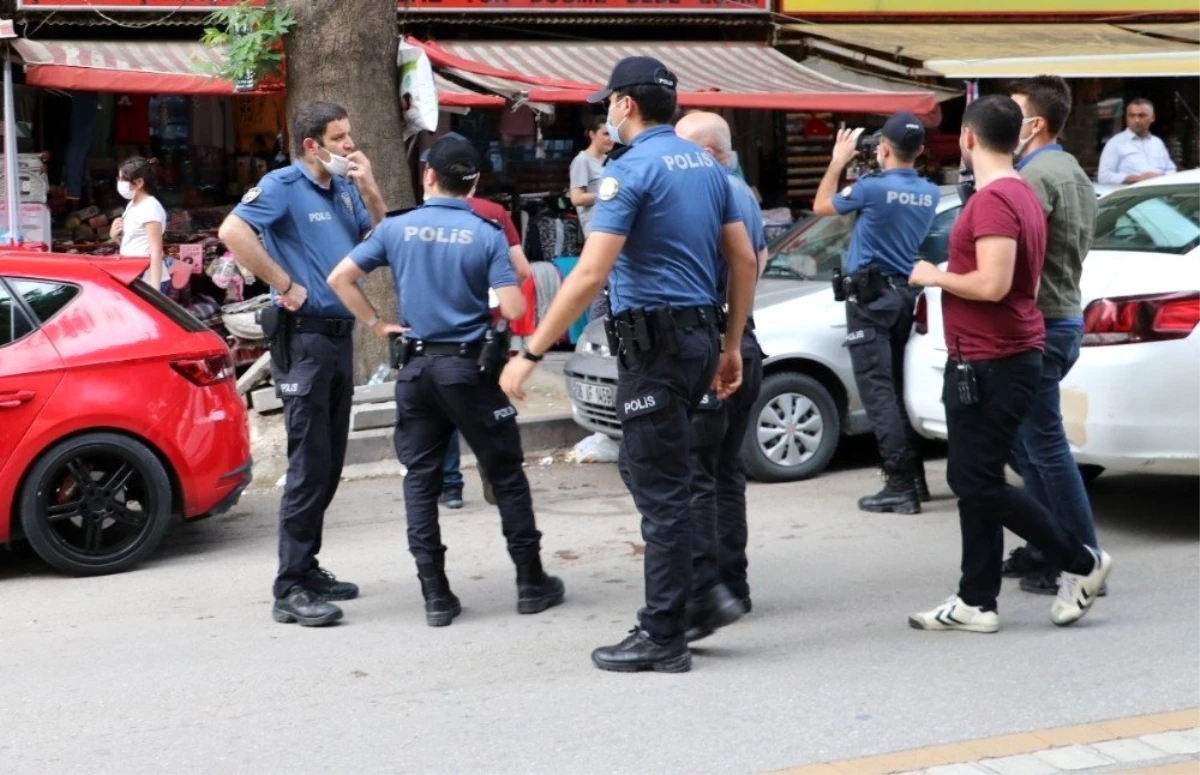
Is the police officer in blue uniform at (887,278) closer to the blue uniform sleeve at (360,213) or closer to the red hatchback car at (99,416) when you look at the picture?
the blue uniform sleeve at (360,213)

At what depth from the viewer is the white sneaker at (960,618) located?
5.69 metres

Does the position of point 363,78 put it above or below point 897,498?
above

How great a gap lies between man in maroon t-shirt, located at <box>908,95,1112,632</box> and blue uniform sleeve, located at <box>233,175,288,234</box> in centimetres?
237

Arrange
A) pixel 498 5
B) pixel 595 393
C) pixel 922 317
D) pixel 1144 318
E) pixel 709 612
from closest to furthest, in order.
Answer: pixel 709 612
pixel 1144 318
pixel 922 317
pixel 595 393
pixel 498 5

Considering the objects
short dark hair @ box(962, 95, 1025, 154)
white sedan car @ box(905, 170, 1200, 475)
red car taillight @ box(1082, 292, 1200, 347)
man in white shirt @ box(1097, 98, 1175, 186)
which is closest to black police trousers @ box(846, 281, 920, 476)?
white sedan car @ box(905, 170, 1200, 475)

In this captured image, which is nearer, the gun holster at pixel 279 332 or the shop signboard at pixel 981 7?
the gun holster at pixel 279 332

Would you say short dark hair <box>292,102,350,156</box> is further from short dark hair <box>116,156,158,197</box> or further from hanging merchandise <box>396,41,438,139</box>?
short dark hair <box>116,156,158,197</box>

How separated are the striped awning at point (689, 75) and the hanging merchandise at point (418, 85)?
1000 millimetres

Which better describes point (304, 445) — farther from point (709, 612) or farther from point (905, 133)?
point (905, 133)

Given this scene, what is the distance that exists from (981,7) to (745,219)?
434 inches

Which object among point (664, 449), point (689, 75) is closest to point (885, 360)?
point (664, 449)

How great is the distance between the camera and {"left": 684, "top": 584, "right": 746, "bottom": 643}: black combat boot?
558cm

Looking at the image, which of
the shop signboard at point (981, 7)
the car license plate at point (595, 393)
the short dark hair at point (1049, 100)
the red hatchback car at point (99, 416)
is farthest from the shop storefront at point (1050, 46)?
the red hatchback car at point (99, 416)

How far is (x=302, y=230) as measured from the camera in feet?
20.3
